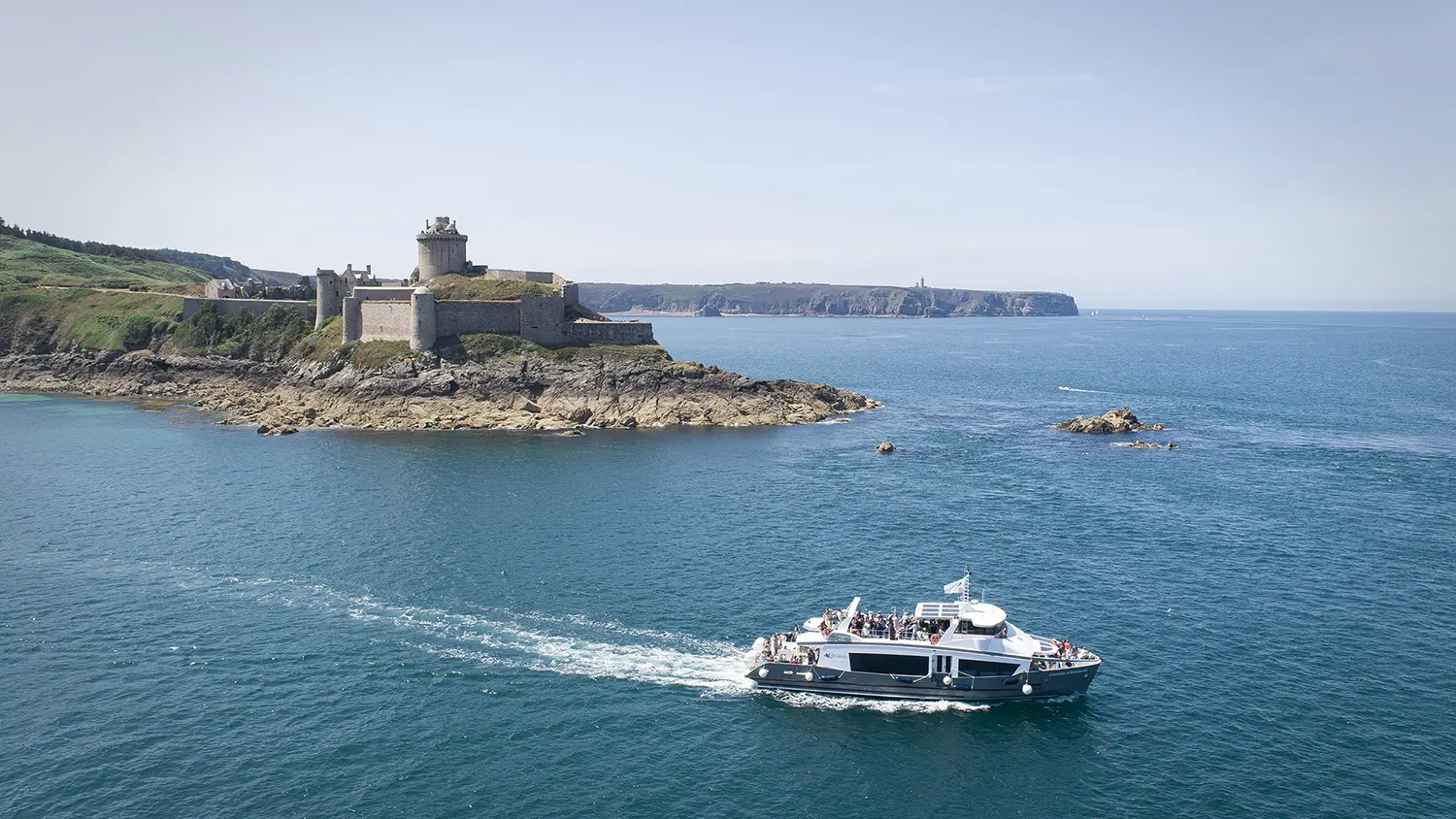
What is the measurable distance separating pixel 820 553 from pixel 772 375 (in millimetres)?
106180

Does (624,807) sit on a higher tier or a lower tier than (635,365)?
lower

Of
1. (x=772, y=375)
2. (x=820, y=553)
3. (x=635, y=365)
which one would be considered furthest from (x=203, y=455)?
(x=772, y=375)

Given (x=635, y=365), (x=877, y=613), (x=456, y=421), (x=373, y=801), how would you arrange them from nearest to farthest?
(x=373, y=801)
(x=877, y=613)
(x=456, y=421)
(x=635, y=365)

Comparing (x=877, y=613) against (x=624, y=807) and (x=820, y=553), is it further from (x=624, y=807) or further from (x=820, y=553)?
(x=624, y=807)

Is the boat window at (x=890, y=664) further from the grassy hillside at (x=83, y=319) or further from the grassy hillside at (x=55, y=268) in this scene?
the grassy hillside at (x=55, y=268)

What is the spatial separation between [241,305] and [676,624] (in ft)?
362

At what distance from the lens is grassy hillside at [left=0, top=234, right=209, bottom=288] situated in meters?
160

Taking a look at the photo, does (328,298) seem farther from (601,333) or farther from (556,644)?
(556,644)

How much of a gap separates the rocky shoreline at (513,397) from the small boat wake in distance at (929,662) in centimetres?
6310

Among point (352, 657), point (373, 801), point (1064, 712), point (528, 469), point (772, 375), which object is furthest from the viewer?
point (772, 375)

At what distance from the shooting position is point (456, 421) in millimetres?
102125

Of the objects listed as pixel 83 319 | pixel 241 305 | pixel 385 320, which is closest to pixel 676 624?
pixel 385 320

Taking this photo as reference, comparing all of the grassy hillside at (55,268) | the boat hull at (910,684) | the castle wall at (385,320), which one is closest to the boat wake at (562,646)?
the boat hull at (910,684)

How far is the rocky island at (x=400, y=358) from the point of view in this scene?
348ft
